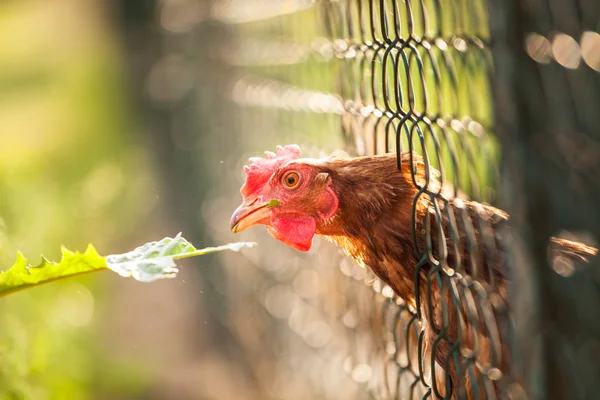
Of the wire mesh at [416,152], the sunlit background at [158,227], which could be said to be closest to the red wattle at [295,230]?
the wire mesh at [416,152]

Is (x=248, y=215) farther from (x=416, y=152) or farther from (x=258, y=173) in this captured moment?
(x=416, y=152)

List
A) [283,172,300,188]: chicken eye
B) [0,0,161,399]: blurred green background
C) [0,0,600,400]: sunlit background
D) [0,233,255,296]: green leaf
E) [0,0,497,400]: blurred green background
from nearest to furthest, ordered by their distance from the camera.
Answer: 1. [0,233,255,296]: green leaf
2. [0,0,600,400]: sunlit background
3. [283,172,300,188]: chicken eye
4. [0,0,497,400]: blurred green background
5. [0,0,161,399]: blurred green background

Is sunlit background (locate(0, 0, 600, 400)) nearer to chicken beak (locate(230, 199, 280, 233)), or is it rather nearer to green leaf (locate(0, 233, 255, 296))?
chicken beak (locate(230, 199, 280, 233))

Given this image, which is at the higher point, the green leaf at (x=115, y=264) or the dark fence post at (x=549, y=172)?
the dark fence post at (x=549, y=172)

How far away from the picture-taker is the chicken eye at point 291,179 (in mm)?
2268

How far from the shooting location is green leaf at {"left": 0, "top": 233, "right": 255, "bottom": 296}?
5.92ft

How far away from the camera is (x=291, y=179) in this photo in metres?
2.27

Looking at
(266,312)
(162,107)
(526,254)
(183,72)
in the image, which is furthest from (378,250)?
(162,107)

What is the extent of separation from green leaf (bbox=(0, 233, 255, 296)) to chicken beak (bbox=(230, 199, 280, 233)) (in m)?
0.40

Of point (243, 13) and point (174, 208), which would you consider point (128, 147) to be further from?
point (243, 13)

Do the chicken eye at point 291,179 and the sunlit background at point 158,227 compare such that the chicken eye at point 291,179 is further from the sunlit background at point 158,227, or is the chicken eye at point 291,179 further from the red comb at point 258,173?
the sunlit background at point 158,227

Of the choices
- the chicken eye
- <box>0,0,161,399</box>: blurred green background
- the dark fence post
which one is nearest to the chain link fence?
the dark fence post

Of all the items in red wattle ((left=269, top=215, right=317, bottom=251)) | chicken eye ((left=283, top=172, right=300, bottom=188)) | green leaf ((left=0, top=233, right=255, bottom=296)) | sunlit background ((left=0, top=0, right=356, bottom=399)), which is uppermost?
chicken eye ((left=283, top=172, right=300, bottom=188))

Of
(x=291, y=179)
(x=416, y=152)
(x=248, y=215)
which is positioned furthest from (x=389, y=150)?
(x=248, y=215)
